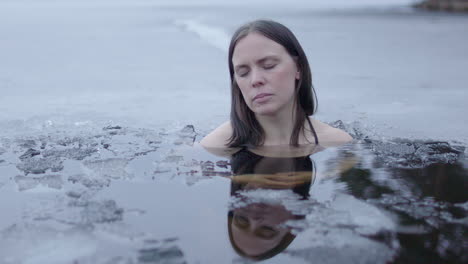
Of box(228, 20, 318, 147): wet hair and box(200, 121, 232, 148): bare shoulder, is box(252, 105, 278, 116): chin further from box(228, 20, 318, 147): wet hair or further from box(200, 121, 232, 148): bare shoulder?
box(200, 121, 232, 148): bare shoulder

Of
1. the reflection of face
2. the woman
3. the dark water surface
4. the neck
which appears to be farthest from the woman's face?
the reflection of face

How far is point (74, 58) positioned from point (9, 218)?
6.43 m

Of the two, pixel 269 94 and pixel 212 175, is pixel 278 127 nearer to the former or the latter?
pixel 269 94

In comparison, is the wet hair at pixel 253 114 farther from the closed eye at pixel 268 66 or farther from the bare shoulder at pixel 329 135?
the closed eye at pixel 268 66

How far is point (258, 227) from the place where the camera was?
234 cm

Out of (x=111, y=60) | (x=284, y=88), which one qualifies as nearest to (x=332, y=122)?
(x=284, y=88)

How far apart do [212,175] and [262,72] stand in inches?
29.0

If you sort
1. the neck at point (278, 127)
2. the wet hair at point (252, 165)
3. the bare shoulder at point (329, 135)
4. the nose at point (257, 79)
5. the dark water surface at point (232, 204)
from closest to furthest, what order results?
the dark water surface at point (232, 204)
the wet hair at point (252, 165)
the nose at point (257, 79)
the neck at point (278, 127)
the bare shoulder at point (329, 135)

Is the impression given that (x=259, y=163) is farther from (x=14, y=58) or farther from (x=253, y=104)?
(x=14, y=58)

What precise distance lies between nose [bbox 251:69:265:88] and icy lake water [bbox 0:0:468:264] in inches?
18.0

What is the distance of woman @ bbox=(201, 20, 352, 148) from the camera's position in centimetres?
350

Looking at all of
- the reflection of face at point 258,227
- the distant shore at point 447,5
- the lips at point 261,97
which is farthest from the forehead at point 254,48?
the distant shore at point 447,5

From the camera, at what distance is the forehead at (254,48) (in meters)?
3.49

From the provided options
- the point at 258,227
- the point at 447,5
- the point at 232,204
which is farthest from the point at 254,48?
the point at 447,5
